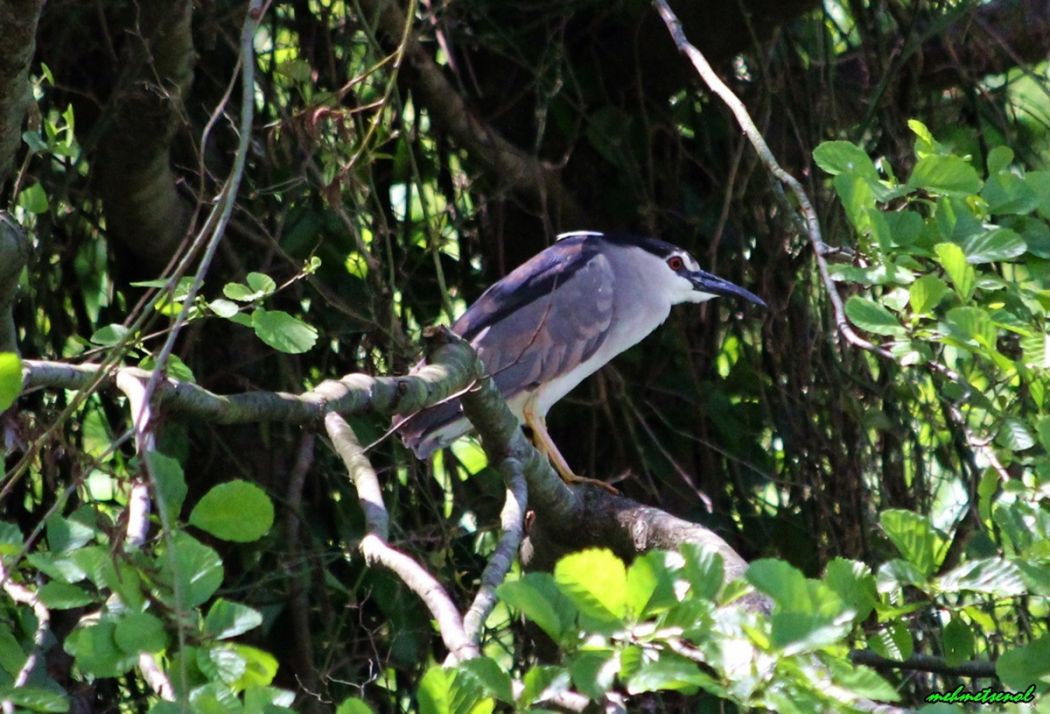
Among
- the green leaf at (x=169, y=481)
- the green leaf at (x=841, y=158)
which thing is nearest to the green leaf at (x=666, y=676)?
the green leaf at (x=169, y=481)

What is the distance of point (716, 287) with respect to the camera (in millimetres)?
3135

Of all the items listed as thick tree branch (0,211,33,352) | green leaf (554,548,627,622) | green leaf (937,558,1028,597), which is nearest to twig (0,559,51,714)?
green leaf (554,548,627,622)

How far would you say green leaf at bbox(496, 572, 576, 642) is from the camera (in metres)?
1.03

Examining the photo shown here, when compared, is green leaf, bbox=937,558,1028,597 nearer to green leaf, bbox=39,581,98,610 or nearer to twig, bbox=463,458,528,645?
twig, bbox=463,458,528,645

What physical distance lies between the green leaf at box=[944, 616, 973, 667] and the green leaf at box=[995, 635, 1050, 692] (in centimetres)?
A: 21

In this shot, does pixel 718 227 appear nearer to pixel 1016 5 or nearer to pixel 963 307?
pixel 1016 5

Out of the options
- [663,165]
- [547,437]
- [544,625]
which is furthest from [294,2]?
[544,625]

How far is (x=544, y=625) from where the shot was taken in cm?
103

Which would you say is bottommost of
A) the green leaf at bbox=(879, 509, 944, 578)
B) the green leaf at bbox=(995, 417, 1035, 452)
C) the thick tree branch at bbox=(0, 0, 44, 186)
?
the green leaf at bbox=(879, 509, 944, 578)

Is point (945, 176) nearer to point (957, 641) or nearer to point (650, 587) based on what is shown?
point (957, 641)

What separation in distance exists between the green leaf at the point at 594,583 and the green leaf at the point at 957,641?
1.76 ft

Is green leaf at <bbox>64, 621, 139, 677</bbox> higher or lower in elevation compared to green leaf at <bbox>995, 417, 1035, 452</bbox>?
higher

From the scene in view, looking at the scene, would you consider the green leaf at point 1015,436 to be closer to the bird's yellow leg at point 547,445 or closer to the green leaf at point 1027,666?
the green leaf at point 1027,666

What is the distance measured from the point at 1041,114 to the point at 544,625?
9.99 feet
